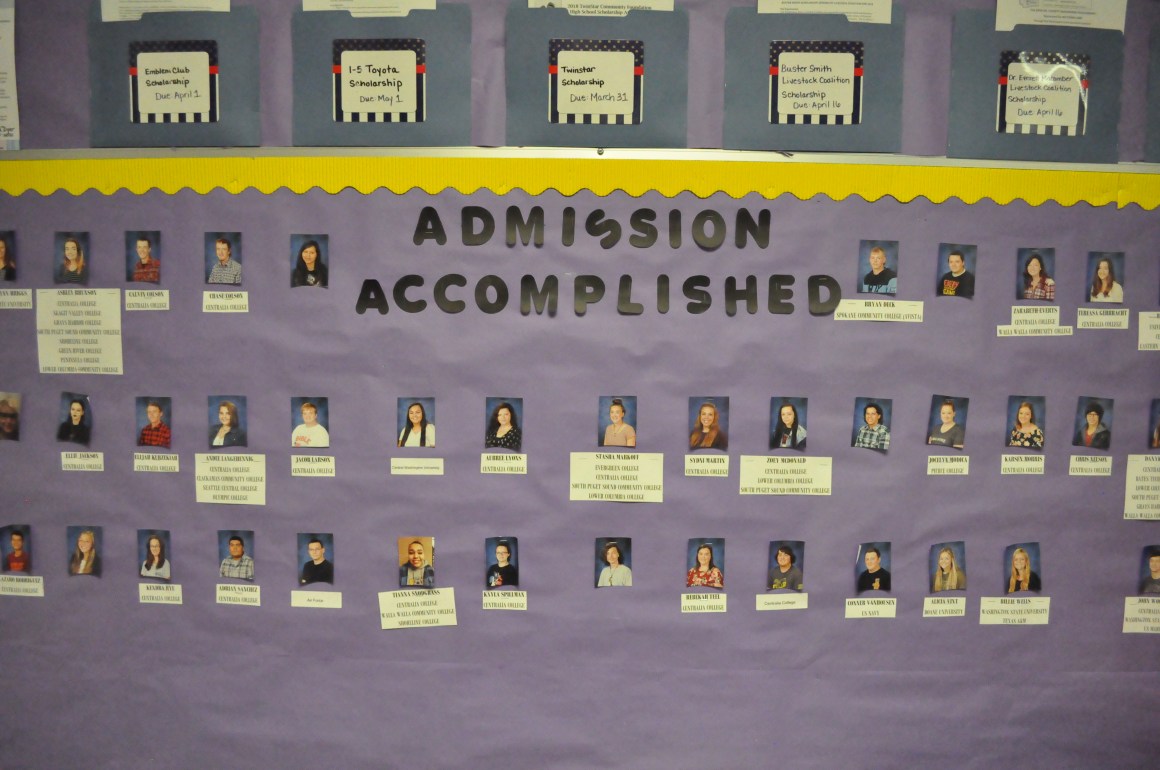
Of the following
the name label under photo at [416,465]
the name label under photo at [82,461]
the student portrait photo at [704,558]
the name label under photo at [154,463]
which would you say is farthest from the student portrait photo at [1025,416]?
the name label under photo at [82,461]

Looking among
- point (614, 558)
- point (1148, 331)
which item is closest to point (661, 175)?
point (614, 558)

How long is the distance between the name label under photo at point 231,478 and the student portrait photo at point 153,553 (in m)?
0.10

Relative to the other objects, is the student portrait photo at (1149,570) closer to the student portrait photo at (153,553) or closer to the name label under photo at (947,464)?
the name label under photo at (947,464)

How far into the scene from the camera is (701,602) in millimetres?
1035

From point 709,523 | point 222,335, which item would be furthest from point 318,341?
Answer: point 709,523

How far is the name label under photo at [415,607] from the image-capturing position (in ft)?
3.39

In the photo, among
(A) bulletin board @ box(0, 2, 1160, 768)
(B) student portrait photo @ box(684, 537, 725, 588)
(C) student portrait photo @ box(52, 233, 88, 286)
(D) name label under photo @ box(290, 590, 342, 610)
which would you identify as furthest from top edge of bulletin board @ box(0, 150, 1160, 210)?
(D) name label under photo @ box(290, 590, 342, 610)

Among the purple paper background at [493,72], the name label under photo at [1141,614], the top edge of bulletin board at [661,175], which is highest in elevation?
the purple paper background at [493,72]

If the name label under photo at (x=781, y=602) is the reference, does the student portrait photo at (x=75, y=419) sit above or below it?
above

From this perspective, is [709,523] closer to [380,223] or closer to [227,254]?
[380,223]

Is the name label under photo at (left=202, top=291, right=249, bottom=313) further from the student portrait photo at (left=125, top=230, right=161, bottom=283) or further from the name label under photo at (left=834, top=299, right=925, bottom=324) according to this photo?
the name label under photo at (left=834, top=299, right=925, bottom=324)

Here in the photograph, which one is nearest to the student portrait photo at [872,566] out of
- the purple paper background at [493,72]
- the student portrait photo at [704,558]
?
the student portrait photo at [704,558]

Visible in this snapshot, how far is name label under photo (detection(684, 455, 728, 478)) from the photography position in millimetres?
1021

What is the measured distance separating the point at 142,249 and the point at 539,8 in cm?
77
